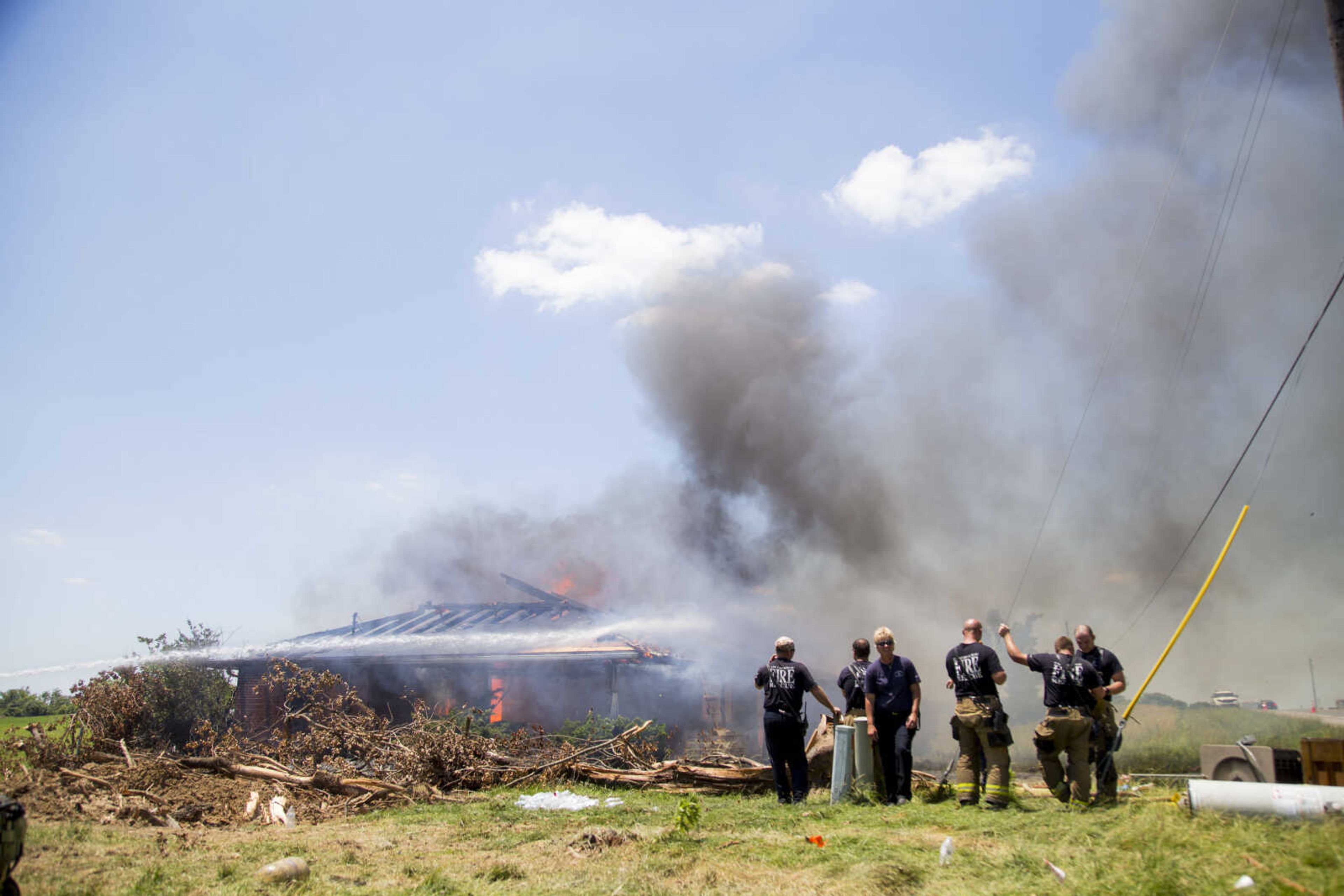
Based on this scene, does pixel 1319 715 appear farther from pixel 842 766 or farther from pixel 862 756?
pixel 842 766

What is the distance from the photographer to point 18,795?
27.6ft

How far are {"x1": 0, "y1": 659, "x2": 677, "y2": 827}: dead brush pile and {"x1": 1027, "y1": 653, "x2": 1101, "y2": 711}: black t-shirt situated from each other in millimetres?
5669

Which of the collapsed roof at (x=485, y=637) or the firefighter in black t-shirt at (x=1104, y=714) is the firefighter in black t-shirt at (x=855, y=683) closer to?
the firefighter in black t-shirt at (x=1104, y=714)

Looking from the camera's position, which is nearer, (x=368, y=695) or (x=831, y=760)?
(x=831, y=760)

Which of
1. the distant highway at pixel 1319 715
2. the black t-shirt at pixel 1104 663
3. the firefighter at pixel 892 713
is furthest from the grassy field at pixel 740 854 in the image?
the distant highway at pixel 1319 715

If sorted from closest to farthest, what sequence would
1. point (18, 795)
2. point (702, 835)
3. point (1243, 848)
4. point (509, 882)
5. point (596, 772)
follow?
point (1243, 848) → point (509, 882) → point (702, 835) → point (18, 795) → point (596, 772)

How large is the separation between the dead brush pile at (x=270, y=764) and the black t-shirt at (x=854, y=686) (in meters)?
3.48

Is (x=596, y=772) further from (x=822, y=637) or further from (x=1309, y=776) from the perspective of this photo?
(x=822, y=637)

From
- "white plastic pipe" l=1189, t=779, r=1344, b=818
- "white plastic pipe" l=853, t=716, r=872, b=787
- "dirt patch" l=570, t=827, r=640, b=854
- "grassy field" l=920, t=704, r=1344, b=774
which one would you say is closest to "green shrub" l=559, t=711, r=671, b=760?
"white plastic pipe" l=853, t=716, r=872, b=787

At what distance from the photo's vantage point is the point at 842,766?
7941 millimetres

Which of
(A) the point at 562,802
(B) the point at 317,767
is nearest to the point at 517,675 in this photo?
(B) the point at 317,767

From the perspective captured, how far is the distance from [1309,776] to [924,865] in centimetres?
289

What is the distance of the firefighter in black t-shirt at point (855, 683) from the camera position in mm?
8578

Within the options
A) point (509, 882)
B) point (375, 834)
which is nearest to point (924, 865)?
point (509, 882)
